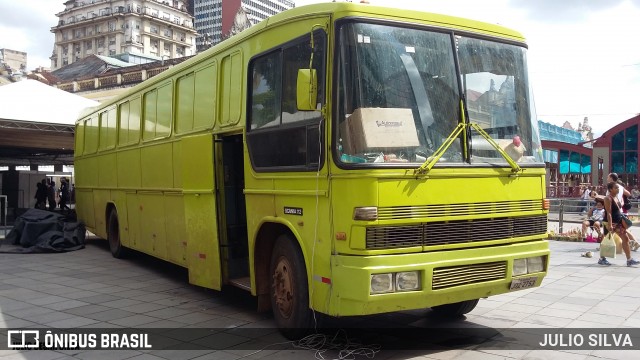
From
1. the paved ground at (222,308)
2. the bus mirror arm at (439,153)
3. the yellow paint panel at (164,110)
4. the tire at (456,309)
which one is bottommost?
the paved ground at (222,308)

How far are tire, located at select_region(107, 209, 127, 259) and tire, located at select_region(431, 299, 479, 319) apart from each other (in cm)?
802

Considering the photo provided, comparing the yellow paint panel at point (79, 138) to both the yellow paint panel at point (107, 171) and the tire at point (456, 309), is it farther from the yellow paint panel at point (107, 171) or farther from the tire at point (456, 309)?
the tire at point (456, 309)

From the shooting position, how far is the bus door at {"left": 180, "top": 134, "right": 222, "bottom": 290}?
280 inches

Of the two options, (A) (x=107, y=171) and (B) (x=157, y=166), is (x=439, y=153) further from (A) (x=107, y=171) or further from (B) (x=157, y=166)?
(A) (x=107, y=171)

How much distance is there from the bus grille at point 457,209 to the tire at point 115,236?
8952 millimetres

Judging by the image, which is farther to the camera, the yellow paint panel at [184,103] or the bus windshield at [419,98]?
the yellow paint panel at [184,103]

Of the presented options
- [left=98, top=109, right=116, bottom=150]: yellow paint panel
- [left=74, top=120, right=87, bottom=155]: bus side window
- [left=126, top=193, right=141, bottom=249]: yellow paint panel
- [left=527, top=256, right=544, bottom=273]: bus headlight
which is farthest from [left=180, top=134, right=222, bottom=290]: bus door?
[left=74, top=120, right=87, bottom=155]: bus side window

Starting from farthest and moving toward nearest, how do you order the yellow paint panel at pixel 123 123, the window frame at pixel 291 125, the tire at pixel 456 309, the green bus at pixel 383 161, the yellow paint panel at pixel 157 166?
the yellow paint panel at pixel 123 123 < the yellow paint panel at pixel 157 166 < the tire at pixel 456 309 < the window frame at pixel 291 125 < the green bus at pixel 383 161

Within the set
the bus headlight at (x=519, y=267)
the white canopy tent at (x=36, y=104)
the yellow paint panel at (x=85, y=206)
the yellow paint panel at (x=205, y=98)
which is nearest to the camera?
the bus headlight at (x=519, y=267)

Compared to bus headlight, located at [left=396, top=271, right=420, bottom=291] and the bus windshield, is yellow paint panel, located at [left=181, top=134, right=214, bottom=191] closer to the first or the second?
the bus windshield

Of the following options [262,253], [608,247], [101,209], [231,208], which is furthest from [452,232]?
[101,209]

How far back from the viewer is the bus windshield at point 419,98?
190 inches

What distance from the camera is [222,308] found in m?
7.48

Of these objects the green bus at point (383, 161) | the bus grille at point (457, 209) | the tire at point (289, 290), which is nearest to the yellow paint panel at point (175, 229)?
the green bus at point (383, 161)
